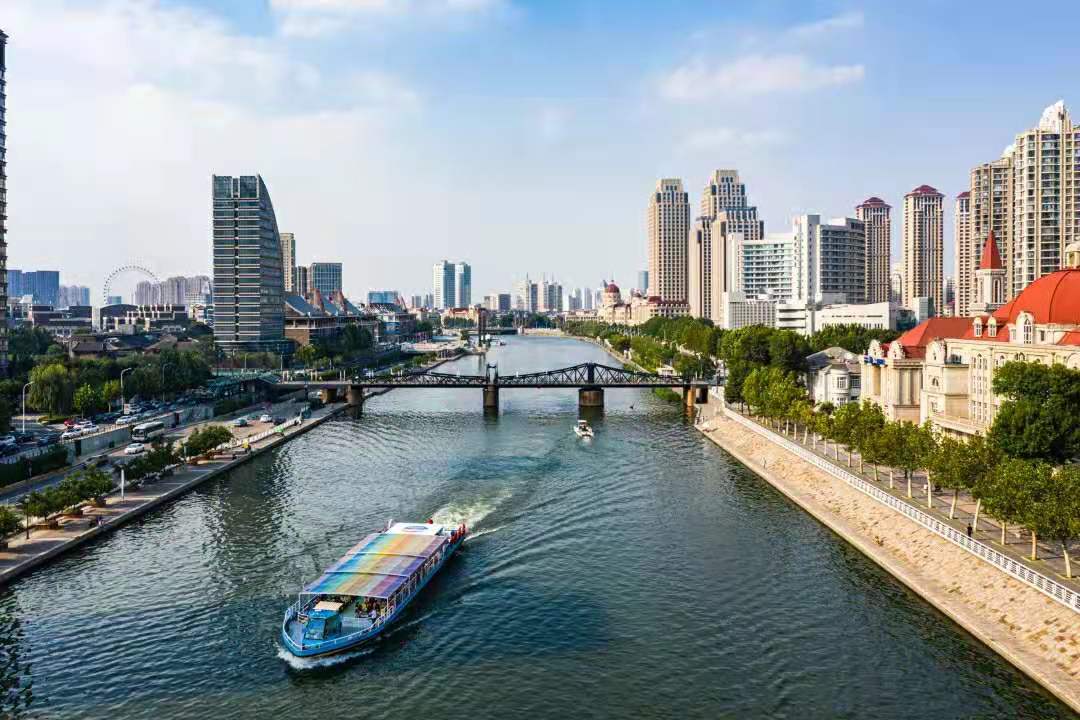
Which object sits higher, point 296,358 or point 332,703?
point 296,358

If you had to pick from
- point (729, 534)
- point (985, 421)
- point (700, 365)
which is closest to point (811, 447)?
point (985, 421)

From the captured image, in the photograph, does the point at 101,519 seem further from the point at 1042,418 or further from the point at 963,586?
the point at 1042,418

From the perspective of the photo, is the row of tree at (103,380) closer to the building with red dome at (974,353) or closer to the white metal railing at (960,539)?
the white metal railing at (960,539)

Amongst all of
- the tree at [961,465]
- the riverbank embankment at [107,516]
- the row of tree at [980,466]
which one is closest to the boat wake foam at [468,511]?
the riverbank embankment at [107,516]

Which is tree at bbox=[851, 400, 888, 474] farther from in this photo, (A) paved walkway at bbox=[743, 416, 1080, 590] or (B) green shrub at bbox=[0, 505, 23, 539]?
(B) green shrub at bbox=[0, 505, 23, 539]

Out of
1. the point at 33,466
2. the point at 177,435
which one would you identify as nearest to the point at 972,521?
the point at 33,466

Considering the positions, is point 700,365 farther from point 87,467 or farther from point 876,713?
point 876,713

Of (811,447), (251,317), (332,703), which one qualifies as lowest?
(332,703)

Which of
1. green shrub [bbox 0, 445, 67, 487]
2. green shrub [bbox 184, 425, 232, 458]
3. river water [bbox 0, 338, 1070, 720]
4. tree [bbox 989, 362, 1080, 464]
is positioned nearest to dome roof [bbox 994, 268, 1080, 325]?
tree [bbox 989, 362, 1080, 464]
